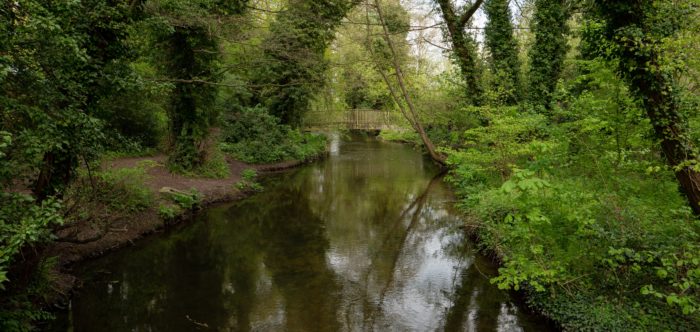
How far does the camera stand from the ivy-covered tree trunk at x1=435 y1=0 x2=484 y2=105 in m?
14.2

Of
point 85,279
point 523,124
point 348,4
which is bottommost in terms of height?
point 85,279

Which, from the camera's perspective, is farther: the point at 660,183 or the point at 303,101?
the point at 303,101

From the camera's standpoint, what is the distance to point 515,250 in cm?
804

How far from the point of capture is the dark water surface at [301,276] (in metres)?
6.90

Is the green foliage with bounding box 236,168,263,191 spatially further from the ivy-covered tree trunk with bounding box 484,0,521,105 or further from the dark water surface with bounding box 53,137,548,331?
the ivy-covered tree trunk with bounding box 484,0,521,105

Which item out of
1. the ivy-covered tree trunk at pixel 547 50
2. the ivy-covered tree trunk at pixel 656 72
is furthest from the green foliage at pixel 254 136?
the ivy-covered tree trunk at pixel 656 72

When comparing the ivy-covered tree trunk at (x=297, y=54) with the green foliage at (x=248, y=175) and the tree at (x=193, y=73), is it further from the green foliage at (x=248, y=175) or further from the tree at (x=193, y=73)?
the green foliage at (x=248, y=175)

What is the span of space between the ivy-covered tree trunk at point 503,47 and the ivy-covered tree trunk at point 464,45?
0.65m

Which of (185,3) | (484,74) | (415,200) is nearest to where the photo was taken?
(185,3)

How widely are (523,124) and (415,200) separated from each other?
698 centimetres

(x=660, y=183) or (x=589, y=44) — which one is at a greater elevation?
(x=589, y=44)

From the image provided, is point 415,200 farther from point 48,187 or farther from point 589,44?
point 48,187

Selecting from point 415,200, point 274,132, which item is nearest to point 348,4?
point 274,132

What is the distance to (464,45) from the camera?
1433 centimetres
